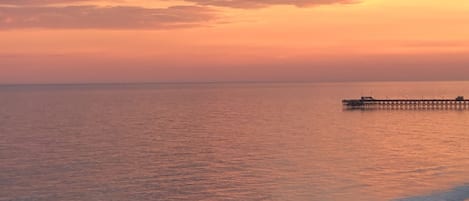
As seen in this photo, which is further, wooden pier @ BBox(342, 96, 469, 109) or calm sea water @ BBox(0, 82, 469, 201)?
wooden pier @ BBox(342, 96, 469, 109)

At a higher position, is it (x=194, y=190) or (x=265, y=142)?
(x=265, y=142)

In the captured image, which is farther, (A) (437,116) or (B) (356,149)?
(A) (437,116)

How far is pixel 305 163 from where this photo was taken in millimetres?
41812

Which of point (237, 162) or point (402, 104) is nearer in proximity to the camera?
point (237, 162)

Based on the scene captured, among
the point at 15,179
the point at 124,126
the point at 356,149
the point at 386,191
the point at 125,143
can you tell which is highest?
the point at 124,126

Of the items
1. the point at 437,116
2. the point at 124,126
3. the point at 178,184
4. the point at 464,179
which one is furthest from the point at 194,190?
the point at 437,116

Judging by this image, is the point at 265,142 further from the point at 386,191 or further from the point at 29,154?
the point at 386,191

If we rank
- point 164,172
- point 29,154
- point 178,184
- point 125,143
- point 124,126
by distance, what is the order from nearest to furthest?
point 178,184, point 164,172, point 29,154, point 125,143, point 124,126

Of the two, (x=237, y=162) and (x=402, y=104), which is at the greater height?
(x=402, y=104)

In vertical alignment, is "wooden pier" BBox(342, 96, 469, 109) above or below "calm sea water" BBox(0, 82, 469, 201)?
A: above

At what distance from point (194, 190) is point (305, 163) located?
11496 mm

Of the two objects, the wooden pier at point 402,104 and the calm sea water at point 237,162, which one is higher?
the wooden pier at point 402,104

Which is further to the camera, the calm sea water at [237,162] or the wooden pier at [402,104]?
the wooden pier at [402,104]

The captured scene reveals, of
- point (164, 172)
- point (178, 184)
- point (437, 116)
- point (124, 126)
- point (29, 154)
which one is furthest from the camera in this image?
point (437, 116)
